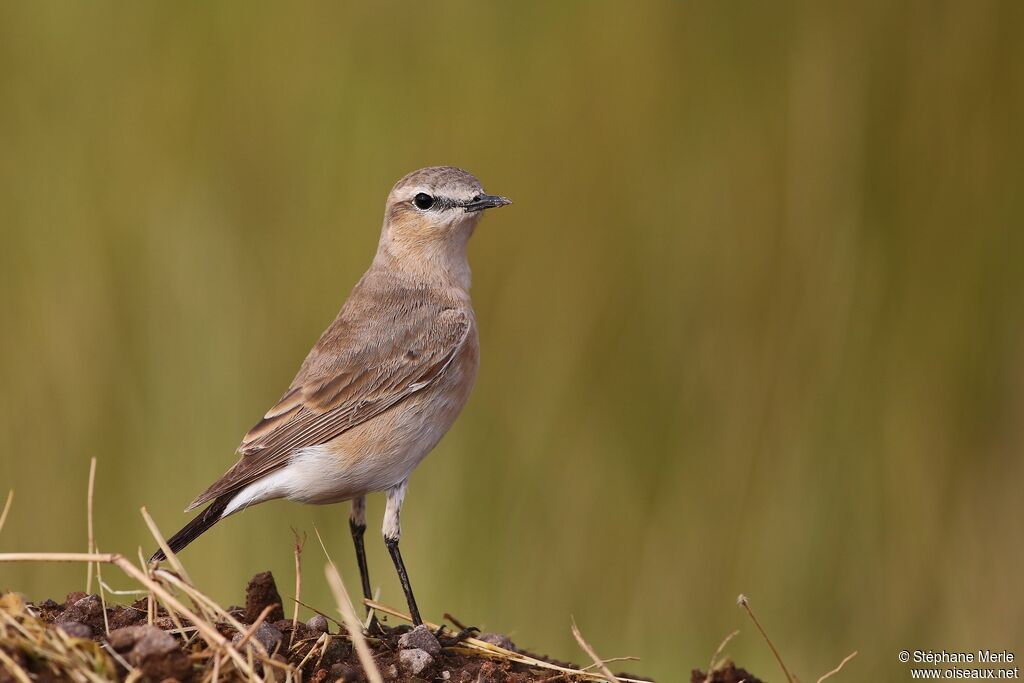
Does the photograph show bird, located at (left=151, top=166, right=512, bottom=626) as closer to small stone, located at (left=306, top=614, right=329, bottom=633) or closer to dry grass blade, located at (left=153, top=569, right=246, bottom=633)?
small stone, located at (left=306, top=614, right=329, bottom=633)

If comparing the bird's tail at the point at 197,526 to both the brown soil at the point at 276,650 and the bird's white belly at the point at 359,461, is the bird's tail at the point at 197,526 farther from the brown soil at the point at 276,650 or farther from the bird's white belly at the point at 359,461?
the brown soil at the point at 276,650

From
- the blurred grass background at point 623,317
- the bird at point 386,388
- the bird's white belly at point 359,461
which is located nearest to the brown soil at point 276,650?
the bird at point 386,388

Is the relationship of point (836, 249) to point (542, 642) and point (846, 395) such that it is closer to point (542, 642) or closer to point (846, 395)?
point (846, 395)

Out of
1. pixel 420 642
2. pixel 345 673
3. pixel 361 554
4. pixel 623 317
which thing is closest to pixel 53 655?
pixel 345 673

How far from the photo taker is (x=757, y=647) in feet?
22.5

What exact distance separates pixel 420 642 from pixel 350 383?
152 centimetres

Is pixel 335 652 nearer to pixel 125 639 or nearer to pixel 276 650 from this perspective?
pixel 276 650

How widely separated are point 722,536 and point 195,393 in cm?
331

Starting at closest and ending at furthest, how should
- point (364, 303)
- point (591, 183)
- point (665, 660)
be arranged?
point (364, 303) < point (665, 660) < point (591, 183)

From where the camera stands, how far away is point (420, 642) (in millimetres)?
4020

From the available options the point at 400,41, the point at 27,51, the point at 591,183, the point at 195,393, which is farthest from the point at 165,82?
the point at 591,183

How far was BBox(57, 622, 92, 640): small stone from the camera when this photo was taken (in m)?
3.42

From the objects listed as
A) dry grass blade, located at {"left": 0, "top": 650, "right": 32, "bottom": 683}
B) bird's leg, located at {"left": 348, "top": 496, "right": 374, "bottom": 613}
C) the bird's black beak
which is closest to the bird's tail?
bird's leg, located at {"left": 348, "top": 496, "right": 374, "bottom": 613}

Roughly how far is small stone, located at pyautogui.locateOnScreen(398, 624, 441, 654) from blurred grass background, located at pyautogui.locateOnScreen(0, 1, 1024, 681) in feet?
9.56
